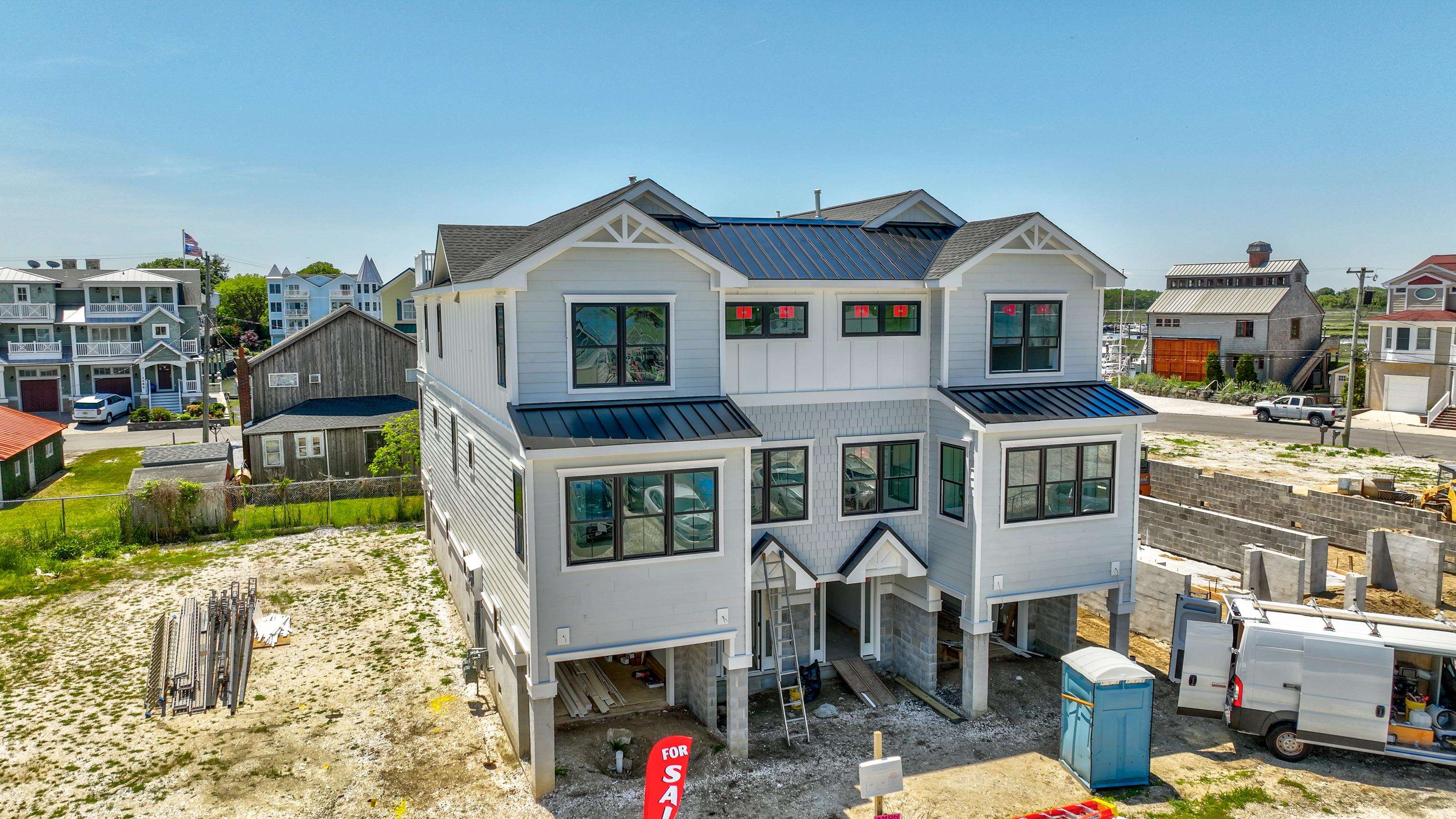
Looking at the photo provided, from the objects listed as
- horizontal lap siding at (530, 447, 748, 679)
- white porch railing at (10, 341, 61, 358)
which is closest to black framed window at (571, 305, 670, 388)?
horizontal lap siding at (530, 447, 748, 679)

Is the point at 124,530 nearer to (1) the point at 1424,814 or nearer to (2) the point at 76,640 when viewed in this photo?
(2) the point at 76,640

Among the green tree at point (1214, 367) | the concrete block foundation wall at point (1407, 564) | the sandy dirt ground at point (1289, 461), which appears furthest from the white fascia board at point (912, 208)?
the green tree at point (1214, 367)

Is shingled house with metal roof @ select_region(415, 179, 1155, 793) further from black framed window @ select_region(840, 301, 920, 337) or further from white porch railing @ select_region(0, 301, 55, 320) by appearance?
white porch railing @ select_region(0, 301, 55, 320)

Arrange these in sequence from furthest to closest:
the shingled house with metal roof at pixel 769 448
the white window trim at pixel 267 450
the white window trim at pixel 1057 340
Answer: the white window trim at pixel 267 450
the white window trim at pixel 1057 340
the shingled house with metal roof at pixel 769 448

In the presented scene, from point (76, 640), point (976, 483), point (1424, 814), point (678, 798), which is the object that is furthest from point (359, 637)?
point (1424, 814)

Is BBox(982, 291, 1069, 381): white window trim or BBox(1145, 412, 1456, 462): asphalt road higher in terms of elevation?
BBox(982, 291, 1069, 381): white window trim

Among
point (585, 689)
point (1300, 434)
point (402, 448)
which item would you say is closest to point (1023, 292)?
point (585, 689)

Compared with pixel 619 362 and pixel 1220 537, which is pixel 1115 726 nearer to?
pixel 619 362

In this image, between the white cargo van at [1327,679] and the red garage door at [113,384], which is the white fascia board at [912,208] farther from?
the red garage door at [113,384]
